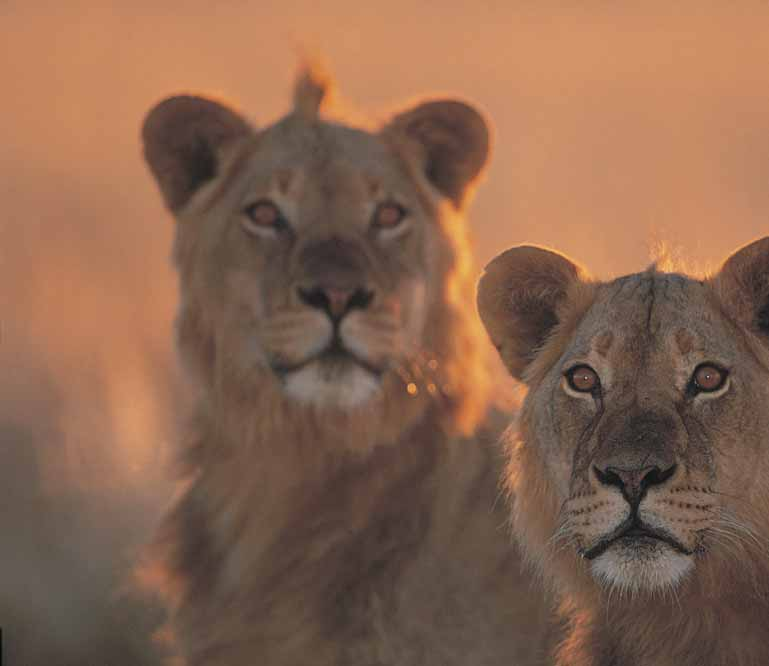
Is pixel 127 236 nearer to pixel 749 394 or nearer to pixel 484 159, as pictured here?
pixel 484 159

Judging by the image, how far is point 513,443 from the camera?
7238mm

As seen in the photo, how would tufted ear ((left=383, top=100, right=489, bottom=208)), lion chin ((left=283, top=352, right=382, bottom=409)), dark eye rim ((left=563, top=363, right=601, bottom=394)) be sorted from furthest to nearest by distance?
tufted ear ((left=383, top=100, right=489, bottom=208)) → lion chin ((left=283, top=352, right=382, bottom=409)) → dark eye rim ((left=563, top=363, right=601, bottom=394))

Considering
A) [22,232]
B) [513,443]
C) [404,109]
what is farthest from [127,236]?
[513,443]

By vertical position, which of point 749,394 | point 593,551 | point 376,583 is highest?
point 749,394

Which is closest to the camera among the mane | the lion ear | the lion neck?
the lion neck

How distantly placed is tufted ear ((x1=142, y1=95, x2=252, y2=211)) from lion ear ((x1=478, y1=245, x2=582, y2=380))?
2.20m

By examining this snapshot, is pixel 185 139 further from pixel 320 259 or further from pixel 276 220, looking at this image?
pixel 320 259

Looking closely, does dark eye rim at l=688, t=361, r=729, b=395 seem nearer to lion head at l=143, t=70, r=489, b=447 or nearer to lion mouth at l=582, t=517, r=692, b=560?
lion mouth at l=582, t=517, r=692, b=560

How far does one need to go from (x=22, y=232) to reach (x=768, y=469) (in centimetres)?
1443

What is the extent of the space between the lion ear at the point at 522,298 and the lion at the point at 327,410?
1071 millimetres

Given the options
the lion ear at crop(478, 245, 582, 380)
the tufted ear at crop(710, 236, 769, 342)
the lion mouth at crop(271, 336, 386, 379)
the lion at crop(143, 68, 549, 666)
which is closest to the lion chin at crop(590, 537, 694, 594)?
the tufted ear at crop(710, 236, 769, 342)

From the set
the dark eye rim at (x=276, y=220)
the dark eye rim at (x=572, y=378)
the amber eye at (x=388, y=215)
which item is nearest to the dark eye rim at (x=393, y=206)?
the amber eye at (x=388, y=215)

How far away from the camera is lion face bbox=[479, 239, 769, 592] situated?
6195mm

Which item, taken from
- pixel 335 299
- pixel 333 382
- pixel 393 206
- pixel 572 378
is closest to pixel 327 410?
pixel 333 382
